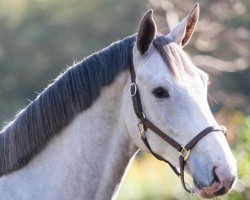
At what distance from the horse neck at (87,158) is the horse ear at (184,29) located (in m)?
0.45

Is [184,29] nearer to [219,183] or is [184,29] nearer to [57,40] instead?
[219,183]

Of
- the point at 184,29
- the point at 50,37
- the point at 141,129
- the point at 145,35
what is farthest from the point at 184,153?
the point at 50,37

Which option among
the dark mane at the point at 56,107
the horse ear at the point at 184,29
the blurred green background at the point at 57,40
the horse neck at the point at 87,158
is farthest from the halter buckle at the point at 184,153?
the blurred green background at the point at 57,40

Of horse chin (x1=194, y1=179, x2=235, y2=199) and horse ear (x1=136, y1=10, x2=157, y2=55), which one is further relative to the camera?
horse ear (x1=136, y1=10, x2=157, y2=55)

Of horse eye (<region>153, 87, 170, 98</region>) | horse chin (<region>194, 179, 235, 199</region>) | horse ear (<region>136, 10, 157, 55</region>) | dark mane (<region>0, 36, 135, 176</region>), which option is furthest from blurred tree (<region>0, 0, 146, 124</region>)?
horse chin (<region>194, 179, 235, 199</region>)

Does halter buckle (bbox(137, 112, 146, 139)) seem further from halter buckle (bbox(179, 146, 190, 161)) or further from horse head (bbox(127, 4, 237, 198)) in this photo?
halter buckle (bbox(179, 146, 190, 161))

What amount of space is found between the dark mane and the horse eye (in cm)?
32

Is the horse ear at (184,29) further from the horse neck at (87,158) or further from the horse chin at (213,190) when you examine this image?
the horse chin at (213,190)

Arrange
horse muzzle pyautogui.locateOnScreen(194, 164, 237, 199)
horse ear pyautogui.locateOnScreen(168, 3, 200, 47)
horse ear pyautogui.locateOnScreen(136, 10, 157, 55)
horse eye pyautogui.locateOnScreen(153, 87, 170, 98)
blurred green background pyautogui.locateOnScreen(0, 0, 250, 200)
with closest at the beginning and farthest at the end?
horse muzzle pyautogui.locateOnScreen(194, 164, 237, 199) < horse eye pyautogui.locateOnScreen(153, 87, 170, 98) < horse ear pyautogui.locateOnScreen(136, 10, 157, 55) < horse ear pyautogui.locateOnScreen(168, 3, 200, 47) < blurred green background pyautogui.locateOnScreen(0, 0, 250, 200)

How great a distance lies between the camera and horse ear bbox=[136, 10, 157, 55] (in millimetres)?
5512

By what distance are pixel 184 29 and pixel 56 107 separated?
3.39 feet

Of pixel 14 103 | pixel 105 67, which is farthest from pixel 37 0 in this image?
pixel 105 67

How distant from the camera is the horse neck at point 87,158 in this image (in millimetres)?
5598

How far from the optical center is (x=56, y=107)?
5.61 m
